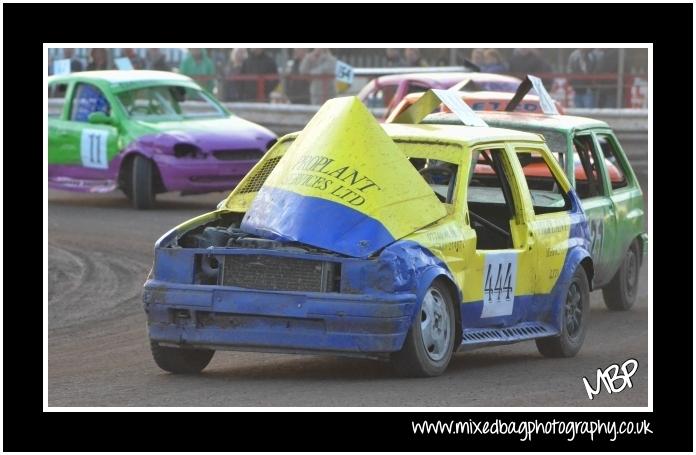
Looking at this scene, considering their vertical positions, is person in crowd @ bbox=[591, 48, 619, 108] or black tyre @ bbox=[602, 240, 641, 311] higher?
person in crowd @ bbox=[591, 48, 619, 108]

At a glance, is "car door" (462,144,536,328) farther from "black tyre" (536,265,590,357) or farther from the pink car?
the pink car

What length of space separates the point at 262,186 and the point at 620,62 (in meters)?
13.9

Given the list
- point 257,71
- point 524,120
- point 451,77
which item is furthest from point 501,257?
point 257,71

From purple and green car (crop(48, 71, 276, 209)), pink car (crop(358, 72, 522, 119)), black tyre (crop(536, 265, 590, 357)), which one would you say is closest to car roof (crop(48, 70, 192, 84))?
purple and green car (crop(48, 71, 276, 209))

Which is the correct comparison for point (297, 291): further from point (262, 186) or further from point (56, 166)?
point (56, 166)

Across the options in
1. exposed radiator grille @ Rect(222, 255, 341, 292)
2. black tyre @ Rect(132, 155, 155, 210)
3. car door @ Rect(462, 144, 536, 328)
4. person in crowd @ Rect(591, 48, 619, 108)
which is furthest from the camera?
person in crowd @ Rect(591, 48, 619, 108)

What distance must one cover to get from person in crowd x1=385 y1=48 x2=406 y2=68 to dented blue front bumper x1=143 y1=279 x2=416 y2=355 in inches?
609

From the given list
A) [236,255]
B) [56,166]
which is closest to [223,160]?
[56,166]

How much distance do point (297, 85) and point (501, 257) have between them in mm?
15417

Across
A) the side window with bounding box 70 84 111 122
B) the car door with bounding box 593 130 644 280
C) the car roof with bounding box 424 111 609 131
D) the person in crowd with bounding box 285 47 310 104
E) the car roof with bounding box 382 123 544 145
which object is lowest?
the car door with bounding box 593 130 644 280

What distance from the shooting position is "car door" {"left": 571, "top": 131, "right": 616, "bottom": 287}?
12742 millimetres

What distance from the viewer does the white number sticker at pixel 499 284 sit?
32.9ft

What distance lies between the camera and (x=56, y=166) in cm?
2084

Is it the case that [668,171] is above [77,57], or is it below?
below
